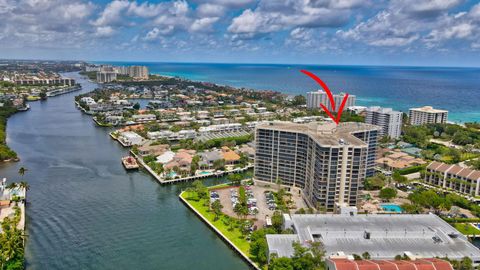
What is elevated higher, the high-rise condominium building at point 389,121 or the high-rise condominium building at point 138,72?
the high-rise condominium building at point 138,72

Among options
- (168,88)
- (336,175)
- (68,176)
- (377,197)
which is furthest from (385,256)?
(168,88)

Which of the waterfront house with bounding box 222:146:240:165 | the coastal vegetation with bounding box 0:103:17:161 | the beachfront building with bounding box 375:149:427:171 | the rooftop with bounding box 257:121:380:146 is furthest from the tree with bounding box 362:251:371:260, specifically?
the coastal vegetation with bounding box 0:103:17:161

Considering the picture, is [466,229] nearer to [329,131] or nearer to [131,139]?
[329,131]

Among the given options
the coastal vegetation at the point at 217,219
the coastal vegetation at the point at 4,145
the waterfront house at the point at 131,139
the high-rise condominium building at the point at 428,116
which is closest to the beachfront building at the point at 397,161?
the coastal vegetation at the point at 217,219

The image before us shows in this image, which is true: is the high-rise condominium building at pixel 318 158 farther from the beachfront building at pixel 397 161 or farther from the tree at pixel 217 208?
the tree at pixel 217 208

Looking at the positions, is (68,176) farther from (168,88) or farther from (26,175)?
(168,88)
